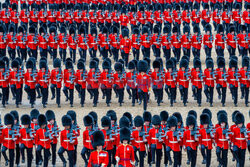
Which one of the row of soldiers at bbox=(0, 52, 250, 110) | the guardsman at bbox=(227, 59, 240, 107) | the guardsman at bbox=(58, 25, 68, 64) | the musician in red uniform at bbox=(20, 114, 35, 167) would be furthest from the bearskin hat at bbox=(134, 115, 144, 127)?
the guardsman at bbox=(58, 25, 68, 64)

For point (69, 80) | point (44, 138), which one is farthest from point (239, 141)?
point (69, 80)

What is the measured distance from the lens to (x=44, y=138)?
14.8 m

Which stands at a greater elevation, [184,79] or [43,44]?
[43,44]

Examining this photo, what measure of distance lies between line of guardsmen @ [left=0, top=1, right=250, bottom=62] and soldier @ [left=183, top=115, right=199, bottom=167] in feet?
23.1

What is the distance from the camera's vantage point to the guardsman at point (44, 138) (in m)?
14.8

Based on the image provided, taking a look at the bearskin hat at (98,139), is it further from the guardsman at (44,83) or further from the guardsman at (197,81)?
the guardsman at (197,81)

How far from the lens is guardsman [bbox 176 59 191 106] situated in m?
18.5

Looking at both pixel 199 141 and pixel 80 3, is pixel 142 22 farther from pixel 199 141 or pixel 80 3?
pixel 199 141

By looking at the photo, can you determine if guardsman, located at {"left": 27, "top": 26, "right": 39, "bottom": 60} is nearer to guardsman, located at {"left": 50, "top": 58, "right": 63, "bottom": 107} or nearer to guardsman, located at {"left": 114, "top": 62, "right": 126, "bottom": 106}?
Result: guardsman, located at {"left": 50, "top": 58, "right": 63, "bottom": 107}

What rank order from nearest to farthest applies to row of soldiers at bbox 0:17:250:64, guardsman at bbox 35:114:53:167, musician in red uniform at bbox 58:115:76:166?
1. musician in red uniform at bbox 58:115:76:166
2. guardsman at bbox 35:114:53:167
3. row of soldiers at bbox 0:17:250:64

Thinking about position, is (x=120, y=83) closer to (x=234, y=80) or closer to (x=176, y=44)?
(x=234, y=80)

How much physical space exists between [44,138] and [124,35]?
25.8 ft

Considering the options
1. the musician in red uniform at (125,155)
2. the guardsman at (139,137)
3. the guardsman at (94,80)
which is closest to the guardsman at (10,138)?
the guardsman at (139,137)

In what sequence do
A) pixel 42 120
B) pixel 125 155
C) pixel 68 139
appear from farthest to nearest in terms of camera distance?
pixel 42 120
pixel 68 139
pixel 125 155
